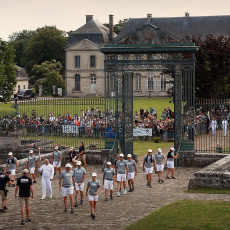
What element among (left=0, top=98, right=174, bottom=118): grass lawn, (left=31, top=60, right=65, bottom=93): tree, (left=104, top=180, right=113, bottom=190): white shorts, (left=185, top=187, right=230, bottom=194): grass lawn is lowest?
(left=185, top=187, right=230, bottom=194): grass lawn

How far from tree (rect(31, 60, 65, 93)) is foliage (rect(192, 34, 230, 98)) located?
43966 mm

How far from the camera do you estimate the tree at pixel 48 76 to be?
88750mm

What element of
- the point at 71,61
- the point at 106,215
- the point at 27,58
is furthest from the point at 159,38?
the point at 27,58

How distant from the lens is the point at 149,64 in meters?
28.3

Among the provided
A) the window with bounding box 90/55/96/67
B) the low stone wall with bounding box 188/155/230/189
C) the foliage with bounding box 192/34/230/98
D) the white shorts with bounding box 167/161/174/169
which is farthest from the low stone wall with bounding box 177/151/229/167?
the window with bounding box 90/55/96/67

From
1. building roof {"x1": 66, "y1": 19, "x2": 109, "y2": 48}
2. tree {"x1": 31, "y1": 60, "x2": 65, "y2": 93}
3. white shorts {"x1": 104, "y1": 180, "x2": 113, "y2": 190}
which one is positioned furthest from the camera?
building roof {"x1": 66, "y1": 19, "x2": 109, "y2": 48}

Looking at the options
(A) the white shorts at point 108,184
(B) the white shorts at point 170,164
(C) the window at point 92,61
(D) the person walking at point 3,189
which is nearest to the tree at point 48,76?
(C) the window at point 92,61

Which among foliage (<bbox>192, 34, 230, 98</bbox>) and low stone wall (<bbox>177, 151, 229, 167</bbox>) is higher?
foliage (<bbox>192, 34, 230, 98</bbox>)

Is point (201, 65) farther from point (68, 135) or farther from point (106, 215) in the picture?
point (106, 215)

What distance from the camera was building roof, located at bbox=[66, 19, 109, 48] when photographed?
90.2 meters

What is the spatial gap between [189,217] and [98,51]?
7259cm

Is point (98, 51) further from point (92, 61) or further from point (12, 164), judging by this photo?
point (12, 164)

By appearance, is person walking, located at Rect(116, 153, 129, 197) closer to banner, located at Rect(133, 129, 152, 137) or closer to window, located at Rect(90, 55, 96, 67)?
banner, located at Rect(133, 129, 152, 137)

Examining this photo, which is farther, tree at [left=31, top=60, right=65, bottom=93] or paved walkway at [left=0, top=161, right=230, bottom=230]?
tree at [left=31, top=60, right=65, bottom=93]
